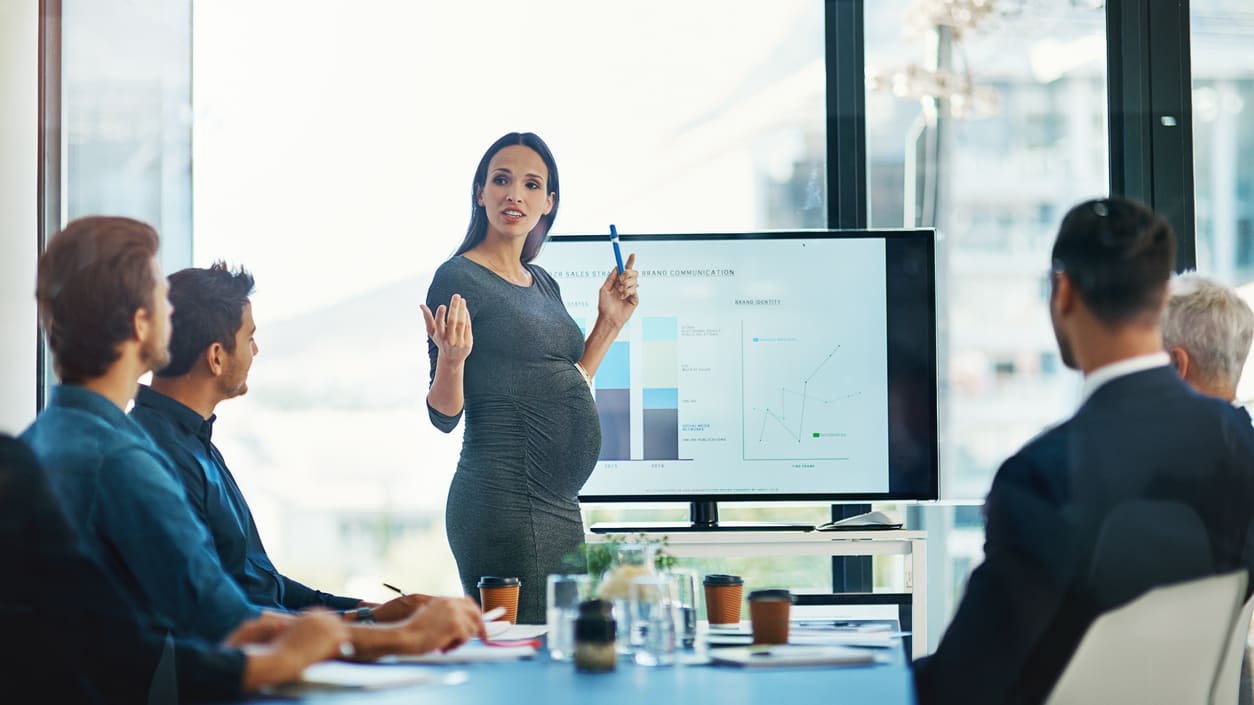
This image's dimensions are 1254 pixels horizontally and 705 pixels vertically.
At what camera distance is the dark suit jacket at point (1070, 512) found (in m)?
1.77

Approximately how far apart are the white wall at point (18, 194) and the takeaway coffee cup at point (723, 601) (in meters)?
1.65

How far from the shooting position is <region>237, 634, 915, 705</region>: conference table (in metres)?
1.58

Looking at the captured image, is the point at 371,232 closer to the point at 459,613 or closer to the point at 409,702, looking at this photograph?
the point at 459,613

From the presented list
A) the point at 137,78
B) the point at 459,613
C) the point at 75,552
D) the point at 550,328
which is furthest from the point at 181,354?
the point at 137,78

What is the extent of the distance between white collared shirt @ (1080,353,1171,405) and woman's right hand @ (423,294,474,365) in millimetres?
1517

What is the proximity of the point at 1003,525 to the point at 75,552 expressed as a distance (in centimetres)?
130

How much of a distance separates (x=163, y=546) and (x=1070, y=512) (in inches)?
53.5

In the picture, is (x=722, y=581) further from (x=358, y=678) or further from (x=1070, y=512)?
(x=358, y=678)

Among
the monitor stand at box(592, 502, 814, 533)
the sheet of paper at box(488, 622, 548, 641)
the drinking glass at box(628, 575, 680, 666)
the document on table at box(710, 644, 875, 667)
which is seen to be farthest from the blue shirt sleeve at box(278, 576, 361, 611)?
the monitor stand at box(592, 502, 814, 533)

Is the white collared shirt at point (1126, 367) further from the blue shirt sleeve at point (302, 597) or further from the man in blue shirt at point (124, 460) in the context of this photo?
the blue shirt sleeve at point (302, 597)

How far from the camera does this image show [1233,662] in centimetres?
209

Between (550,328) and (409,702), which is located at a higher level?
Result: (550,328)

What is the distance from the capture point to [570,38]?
408 centimetres

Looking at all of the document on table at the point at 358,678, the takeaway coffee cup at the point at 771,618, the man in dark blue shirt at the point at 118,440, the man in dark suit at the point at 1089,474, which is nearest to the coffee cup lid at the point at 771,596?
the takeaway coffee cup at the point at 771,618
